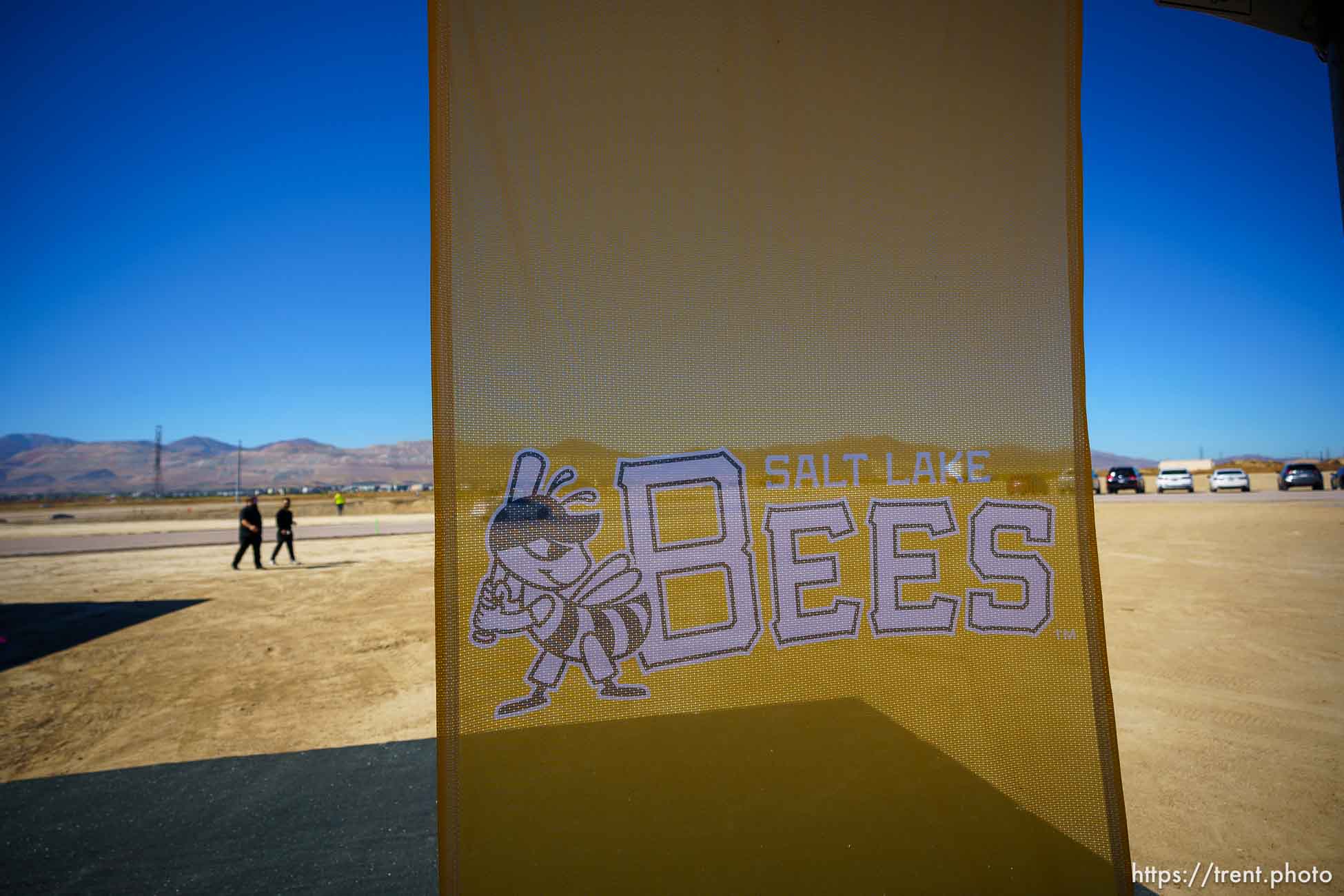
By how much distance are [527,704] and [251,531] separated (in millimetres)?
14371

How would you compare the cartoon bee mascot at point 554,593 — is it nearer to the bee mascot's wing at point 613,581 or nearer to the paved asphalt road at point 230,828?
the bee mascot's wing at point 613,581

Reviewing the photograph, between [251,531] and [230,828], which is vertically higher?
[251,531]

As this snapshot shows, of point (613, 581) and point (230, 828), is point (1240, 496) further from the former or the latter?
point (230, 828)

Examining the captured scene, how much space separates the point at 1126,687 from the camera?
15.0ft

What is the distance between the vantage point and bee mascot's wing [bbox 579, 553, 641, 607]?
2041 millimetres

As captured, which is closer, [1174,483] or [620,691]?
[620,691]

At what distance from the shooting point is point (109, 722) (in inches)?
180

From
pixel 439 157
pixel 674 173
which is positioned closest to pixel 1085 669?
pixel 674 173

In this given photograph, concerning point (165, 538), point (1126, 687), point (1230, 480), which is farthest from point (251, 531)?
point (1230, 480)

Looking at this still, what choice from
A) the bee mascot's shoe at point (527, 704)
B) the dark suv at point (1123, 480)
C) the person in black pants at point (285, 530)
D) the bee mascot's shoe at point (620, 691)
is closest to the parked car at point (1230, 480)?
the dark suv at point (1123, 480)

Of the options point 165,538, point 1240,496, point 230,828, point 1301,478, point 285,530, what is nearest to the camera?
point 230,828

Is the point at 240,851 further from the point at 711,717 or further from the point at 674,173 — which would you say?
the point at 674,173

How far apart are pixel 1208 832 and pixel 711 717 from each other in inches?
95.2

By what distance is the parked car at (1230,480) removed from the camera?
29641 millimetres
